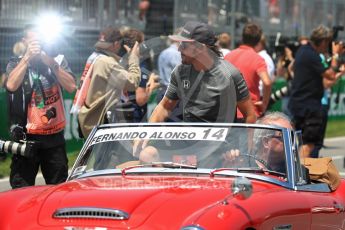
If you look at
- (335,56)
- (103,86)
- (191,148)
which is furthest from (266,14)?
(191,148)

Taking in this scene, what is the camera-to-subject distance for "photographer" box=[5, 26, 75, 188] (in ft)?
28.8

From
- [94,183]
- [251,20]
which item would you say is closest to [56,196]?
[94,183]

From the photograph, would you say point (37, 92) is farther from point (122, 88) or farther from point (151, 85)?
point (151, 85)

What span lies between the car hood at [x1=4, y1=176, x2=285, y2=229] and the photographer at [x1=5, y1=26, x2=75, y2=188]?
7.70ft

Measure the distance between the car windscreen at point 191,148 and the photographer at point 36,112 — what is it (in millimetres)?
1796

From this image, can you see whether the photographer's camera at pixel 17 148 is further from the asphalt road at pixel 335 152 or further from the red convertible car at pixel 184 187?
the asphalt road at pixel 335 152

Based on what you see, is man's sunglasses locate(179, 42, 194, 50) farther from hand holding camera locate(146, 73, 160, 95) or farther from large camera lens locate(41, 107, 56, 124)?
hand holding camera locate(146, 73, 160, 95)

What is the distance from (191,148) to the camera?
22.4 feet

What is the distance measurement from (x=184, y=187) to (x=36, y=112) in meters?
2.97

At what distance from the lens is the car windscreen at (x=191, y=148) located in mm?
6719

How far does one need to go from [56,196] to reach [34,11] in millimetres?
9735

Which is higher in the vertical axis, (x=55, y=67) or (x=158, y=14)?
(x=55, y=67)

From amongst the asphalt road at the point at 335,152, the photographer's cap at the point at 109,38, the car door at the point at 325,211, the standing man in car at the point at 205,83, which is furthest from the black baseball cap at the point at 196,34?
the asphalt road at the point at 335,152

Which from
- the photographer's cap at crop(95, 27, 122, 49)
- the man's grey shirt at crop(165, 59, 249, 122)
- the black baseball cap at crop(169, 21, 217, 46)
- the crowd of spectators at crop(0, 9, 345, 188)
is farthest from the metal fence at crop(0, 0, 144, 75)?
the man's grey shirt at crop(165, 59, 249, 122)
